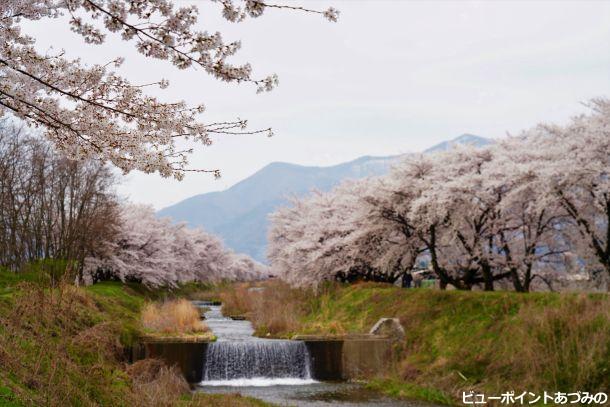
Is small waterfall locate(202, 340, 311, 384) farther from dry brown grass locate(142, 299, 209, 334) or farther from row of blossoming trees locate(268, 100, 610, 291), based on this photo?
row of blossoming trees locate(268, 100, 610, 291)

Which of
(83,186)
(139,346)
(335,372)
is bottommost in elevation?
(335,372)

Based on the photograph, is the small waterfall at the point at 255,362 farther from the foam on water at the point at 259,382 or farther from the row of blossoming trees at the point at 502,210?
the row of blossoming trees at the point at 502,210

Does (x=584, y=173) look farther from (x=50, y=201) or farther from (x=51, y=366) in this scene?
(x=50, y=201)

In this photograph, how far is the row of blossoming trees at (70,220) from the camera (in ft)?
105

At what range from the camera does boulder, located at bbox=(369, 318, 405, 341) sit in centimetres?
2234

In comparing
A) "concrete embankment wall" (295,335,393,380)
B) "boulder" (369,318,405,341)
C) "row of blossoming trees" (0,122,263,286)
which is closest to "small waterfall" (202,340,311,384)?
"concrete embankment wall" (295,335,393,380)

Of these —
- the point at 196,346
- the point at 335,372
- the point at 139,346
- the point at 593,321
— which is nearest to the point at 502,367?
the point at 593,321

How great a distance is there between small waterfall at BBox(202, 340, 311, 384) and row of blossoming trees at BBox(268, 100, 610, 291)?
340 inches

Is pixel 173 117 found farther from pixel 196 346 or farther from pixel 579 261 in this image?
pixel 579 261

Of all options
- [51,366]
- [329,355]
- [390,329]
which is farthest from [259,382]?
[51,366]

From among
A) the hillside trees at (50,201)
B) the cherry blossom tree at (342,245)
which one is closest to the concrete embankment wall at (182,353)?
the cherry blossom tree at (342,245)

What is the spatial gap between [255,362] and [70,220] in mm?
15992

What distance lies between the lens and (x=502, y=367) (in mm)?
16594

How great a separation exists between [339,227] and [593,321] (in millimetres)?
21273
